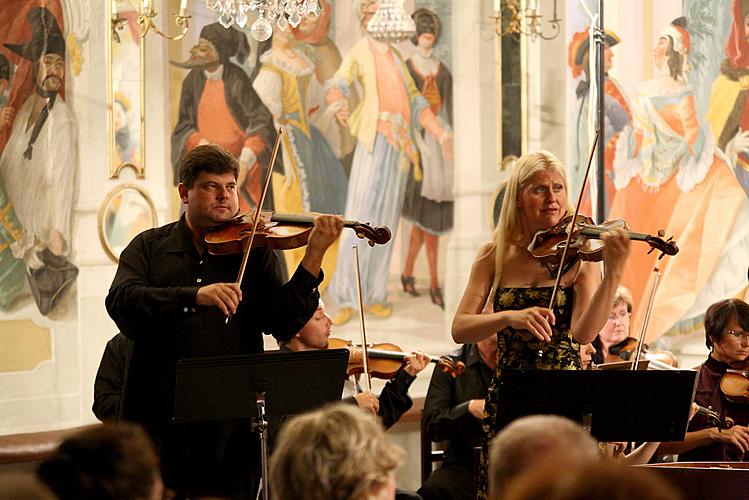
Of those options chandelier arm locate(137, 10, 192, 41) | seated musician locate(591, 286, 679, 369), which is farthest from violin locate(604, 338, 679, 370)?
chandelier arm locate(137, 10, 192, 41)

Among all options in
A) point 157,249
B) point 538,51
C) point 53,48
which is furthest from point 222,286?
point 538,51

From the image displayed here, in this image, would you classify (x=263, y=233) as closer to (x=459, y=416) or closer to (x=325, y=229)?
Answer: (x=325, y=229)

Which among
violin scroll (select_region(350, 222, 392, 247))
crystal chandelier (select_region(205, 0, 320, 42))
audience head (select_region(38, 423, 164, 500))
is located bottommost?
audience head (select_region(38, 423, 164, 500))

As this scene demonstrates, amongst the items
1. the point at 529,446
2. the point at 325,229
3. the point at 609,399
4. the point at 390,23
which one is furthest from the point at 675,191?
the point at 529,446

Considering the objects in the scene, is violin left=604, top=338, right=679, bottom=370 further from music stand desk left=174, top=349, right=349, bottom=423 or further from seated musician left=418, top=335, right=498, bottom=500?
music stand desk left=174, top=349, right=349, bottom=423

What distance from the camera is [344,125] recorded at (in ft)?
23.5

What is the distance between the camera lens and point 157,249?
12.8 feet

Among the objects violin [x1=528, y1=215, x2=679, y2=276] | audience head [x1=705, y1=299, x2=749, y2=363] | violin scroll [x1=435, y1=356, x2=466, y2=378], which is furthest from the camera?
violin scroll [x1=435, y1=356, x2=466, y2=378]

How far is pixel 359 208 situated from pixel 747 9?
2.70m

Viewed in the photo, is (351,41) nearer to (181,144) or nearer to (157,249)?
(181,144)

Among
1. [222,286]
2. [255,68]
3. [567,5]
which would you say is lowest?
[222,286]

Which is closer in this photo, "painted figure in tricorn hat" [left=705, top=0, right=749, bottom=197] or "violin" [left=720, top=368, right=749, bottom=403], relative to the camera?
"violin" [left=720, top=368, right=749, bottom=403]

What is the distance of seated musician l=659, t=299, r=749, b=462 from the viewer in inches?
193

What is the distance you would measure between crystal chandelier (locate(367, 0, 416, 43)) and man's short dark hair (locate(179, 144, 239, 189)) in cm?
347
